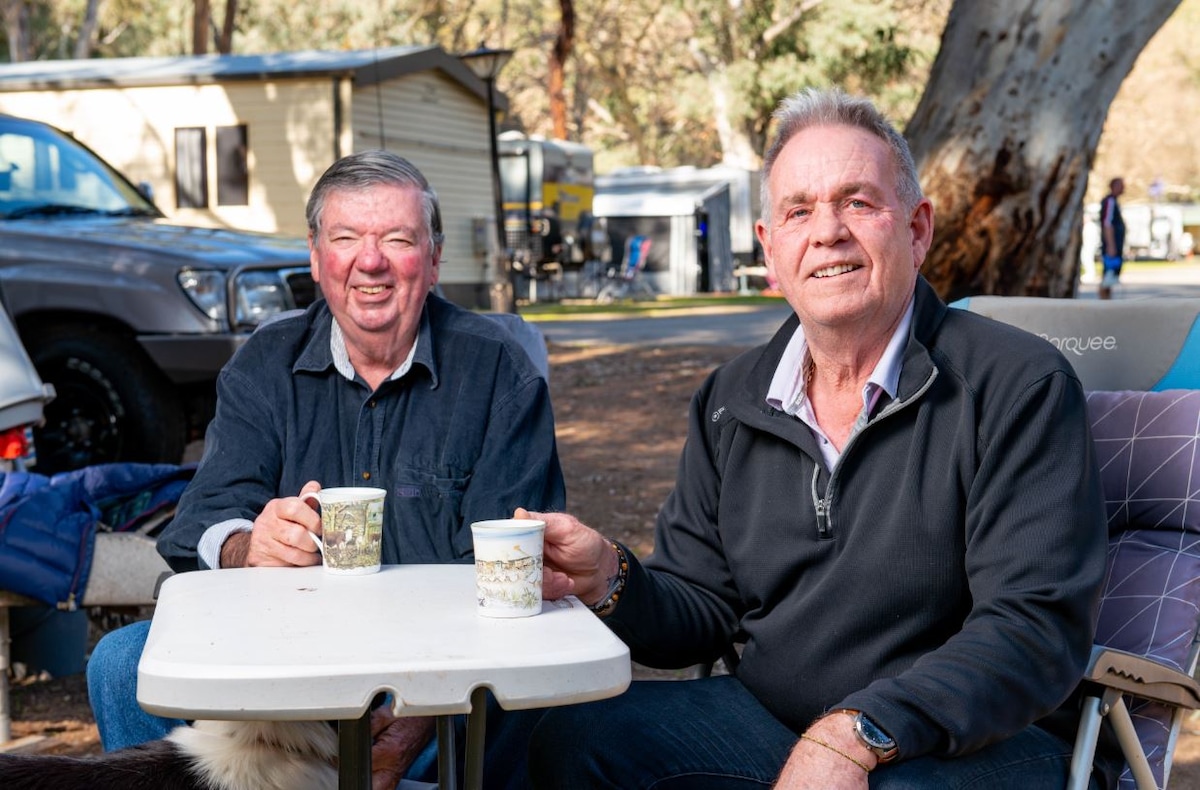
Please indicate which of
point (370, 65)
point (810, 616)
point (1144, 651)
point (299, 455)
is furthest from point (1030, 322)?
point (370, 65)

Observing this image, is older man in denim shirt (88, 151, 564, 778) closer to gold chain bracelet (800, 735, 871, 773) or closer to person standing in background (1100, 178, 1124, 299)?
gold chain bracelet (800, 735, 871, 773)

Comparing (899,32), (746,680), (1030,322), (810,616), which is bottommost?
(746,680)

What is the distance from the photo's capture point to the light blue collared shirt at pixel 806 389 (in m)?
2.58

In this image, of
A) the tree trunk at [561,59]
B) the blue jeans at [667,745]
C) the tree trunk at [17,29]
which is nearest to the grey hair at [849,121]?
the blue jeans at [667,745]

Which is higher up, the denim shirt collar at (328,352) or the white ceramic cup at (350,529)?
the denim shirt collar at (328,352)

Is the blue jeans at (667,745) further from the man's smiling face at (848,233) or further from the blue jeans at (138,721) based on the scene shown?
the man's smiling face at (848,233)

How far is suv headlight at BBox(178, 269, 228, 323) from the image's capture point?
7.00 meters

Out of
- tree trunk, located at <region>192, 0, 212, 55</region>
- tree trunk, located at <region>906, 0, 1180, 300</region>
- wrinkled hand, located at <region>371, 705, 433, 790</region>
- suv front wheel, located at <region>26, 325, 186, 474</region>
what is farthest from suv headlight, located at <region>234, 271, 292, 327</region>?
tree trunk, located at <region>192, 0, 212, 55</region>

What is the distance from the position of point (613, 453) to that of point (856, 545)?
6.90 metres

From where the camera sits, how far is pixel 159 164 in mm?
21188

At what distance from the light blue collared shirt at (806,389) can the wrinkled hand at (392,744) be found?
871 mm

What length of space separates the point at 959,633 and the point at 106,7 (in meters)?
38.3

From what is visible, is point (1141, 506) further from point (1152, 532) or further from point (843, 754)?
point (843, 754)

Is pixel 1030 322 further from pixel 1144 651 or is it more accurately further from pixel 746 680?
pixel 746 680
